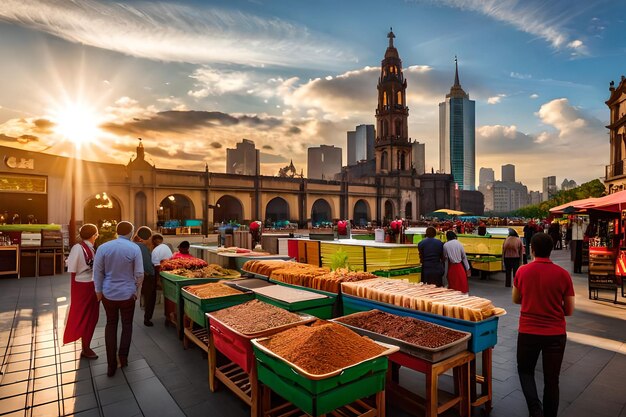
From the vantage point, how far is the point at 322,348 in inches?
131

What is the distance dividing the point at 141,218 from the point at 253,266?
89.0 feet

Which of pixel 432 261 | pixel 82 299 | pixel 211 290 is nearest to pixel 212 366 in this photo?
pixel 211 290

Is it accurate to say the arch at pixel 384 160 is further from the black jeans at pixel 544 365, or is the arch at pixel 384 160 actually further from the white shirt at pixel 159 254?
the black jeans at pixel 544 365

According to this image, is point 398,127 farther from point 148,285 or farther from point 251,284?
point 251,284

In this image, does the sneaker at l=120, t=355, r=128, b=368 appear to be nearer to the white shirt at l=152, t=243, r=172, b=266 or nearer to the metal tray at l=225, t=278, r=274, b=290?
the metal tray at l=225, t=278, r=274, b=290

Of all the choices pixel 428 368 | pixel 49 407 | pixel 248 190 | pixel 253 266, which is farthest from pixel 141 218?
pixel 428 368

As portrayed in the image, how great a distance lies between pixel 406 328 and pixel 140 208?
31456 millimetres

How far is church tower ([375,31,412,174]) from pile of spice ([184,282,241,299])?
4938cm

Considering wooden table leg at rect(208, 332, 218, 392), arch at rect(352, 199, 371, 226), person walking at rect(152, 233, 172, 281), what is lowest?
wooden table leg at rect(208, 332, 218, 392)

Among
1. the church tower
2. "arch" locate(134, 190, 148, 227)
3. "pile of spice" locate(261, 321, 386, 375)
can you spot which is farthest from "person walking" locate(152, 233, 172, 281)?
the church tower

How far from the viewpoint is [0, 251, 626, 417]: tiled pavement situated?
14.0 ft

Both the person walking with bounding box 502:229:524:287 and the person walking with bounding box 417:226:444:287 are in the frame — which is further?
the person walking with bounding box 502:229:524:287

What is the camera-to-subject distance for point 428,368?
357cm

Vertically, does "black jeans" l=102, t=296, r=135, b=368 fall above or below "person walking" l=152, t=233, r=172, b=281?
below
